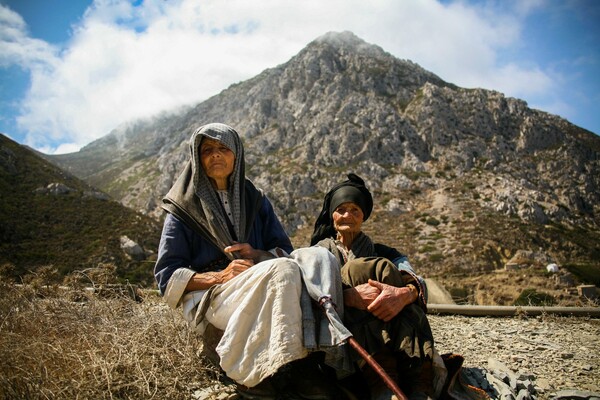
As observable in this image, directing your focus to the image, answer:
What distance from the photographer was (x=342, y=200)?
2.85m

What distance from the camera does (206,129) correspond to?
257 cm

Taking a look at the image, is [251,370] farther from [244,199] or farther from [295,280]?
[244,199]

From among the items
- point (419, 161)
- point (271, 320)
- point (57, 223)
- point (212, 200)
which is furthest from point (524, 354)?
point (419, 161)

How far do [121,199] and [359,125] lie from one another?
148 feet

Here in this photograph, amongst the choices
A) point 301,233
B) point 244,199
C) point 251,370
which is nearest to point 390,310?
point 251,370

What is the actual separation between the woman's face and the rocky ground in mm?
1496

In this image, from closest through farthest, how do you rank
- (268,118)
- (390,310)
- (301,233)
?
(390,310)
(301,233)
(268,118)

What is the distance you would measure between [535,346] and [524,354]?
12.6 inches

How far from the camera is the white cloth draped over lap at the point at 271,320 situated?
68.9 inches

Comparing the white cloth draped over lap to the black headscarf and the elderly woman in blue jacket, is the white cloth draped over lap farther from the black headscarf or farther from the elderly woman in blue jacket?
the black headscarf

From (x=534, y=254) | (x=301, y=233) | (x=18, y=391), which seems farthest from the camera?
(x=301, y=233)

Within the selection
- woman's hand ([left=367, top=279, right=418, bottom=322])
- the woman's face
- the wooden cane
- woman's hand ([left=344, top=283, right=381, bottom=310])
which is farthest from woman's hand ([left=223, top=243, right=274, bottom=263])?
the wooden cane

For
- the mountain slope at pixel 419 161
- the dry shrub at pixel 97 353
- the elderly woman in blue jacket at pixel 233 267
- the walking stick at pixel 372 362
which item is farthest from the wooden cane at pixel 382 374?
the mountain slope at pixel 419 161

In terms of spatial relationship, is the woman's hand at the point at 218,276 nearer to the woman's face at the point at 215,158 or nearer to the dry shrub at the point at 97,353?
the dry shrub at the point at 97,353
